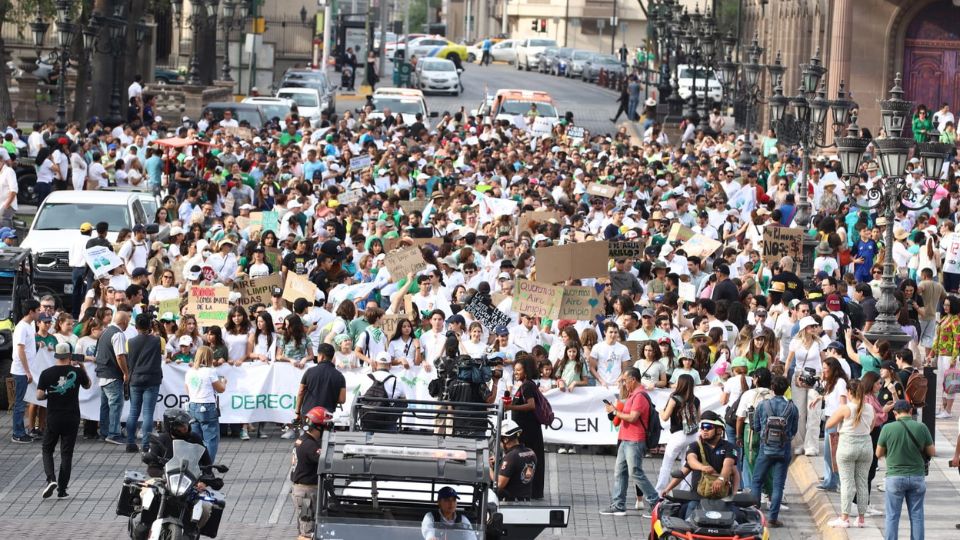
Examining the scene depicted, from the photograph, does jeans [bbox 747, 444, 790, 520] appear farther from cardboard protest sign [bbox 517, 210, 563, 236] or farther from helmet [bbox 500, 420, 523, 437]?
cardboard protest sign [bbox 517, 210, 563, 236]

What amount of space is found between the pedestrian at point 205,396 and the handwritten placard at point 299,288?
3151 mm

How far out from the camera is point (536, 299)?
2102cm

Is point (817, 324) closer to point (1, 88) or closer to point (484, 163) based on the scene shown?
point (484, 163)

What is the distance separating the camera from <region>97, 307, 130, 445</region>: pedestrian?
749 inches

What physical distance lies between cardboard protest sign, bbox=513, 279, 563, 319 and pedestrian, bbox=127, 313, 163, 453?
4200 millimetres

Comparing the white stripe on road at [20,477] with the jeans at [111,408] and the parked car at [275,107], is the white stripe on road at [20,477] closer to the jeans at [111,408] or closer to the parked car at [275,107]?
the jeans at [111,408]

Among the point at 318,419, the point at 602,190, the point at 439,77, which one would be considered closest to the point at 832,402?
the point at 318,419

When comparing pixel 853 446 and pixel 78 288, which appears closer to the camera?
pixel 853 446

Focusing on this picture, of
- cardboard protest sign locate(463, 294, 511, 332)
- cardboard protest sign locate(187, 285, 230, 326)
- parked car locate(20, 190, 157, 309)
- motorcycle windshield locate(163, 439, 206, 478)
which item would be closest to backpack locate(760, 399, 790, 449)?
cardboard protest sign locate(463, 294, 511, 332)

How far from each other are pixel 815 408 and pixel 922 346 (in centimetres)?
556

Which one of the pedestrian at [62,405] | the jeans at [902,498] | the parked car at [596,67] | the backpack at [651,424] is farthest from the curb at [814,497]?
the parked car at [596,67]

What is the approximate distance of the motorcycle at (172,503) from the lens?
13648mm

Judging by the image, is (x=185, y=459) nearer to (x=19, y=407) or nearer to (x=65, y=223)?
(x=19, y=407)

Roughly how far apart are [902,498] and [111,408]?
8334 millimetres
